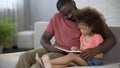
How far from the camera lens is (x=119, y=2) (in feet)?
14.3

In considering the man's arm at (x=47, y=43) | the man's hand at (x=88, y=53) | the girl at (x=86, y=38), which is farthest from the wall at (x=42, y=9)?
the man's hand at (x=88, y=53)

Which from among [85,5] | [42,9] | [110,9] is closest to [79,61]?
[110,9]

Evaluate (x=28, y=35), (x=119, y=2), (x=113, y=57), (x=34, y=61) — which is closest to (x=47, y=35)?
(x=34, y=61)

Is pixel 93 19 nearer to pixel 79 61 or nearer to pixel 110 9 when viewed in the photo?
pixel 79 61

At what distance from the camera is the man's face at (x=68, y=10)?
2475 mm

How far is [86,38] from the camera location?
7.87 ft

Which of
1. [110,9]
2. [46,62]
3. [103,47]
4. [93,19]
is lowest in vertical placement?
[46,62]

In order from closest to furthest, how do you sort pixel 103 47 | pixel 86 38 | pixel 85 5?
1. pixel 103 47
2. pixel 86 38
3. pixel 85 5

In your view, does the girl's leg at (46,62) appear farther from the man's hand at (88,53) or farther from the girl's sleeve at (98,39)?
the girl's sleeve at (98,39)

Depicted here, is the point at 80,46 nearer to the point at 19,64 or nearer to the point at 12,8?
the point at 19,64

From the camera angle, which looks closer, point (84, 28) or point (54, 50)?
point (84, 28)

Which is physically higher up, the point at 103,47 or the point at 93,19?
the point at 93,19

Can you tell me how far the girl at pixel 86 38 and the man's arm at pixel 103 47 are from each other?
37 mm

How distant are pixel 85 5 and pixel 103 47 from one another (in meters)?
2.53
